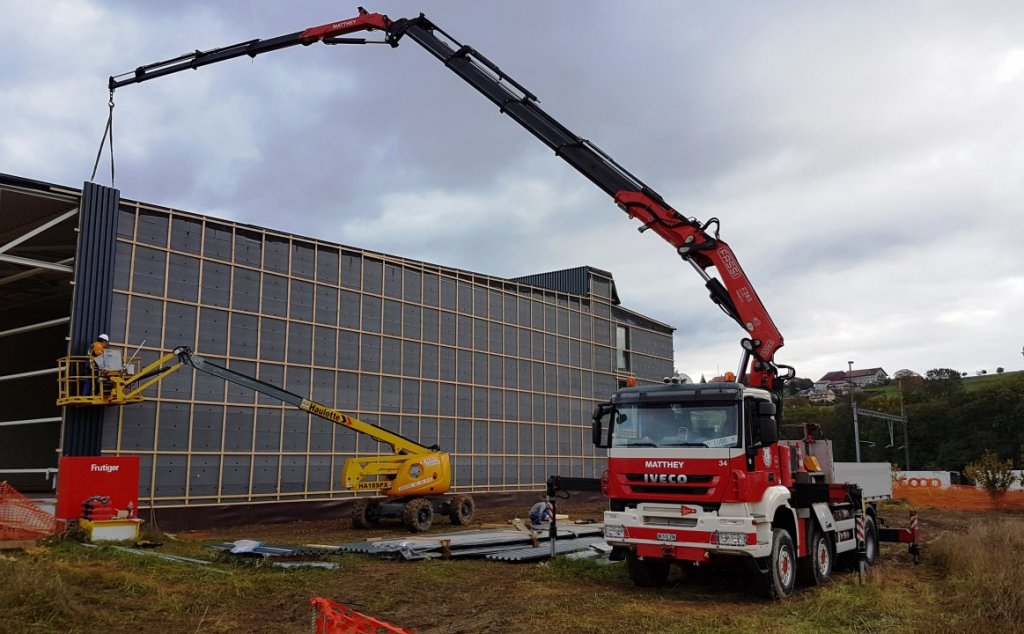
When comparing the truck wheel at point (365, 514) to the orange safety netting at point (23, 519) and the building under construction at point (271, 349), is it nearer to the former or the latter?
the building under construction at point (271, 349)

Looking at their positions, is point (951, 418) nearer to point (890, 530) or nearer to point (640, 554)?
point (890, 530)

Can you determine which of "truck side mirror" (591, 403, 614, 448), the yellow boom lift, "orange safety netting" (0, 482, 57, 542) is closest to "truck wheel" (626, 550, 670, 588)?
"truck side mirror" (591, 403, 614, 448)

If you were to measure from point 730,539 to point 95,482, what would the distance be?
15728mm

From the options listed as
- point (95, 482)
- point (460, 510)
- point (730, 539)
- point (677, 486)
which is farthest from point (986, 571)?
point (95, 482)

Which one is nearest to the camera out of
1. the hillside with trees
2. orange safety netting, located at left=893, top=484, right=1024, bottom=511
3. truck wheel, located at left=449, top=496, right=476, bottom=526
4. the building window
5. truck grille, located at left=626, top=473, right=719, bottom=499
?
truck grille, located at left=626, top=473, right=719, bottom=499

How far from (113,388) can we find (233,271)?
217 inches

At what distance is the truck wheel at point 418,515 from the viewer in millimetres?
22672

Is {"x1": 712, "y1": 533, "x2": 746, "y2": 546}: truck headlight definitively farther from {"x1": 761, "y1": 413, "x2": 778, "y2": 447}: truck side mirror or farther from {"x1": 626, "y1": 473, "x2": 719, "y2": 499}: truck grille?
{"x1": 761, "y1": 413, "x2": 778, "y2": 447}: truck side mirror

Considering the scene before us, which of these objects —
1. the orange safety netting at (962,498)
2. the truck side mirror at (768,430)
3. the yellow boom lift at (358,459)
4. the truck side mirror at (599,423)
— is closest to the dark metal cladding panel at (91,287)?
the yellow boom lift at (358,459)

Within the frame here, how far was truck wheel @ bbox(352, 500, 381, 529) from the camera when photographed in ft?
76.9

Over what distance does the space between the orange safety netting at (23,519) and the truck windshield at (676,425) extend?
14.4m

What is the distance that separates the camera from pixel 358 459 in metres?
23.2

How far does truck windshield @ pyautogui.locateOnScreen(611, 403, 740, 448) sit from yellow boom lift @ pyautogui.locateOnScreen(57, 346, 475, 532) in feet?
37.9

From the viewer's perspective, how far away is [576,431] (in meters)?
37.7
